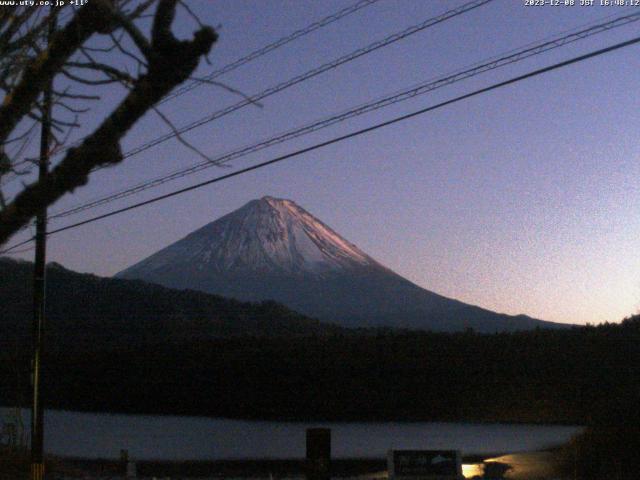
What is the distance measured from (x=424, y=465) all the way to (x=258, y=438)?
2709 cm

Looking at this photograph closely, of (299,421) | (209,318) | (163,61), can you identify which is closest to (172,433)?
(299,421)

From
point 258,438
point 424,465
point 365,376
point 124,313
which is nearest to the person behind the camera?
point 424,465

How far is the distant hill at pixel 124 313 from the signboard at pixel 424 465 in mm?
94956

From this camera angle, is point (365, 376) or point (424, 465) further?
point (365, 376)

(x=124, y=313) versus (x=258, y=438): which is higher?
(x=124, y=313)

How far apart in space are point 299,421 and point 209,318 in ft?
214

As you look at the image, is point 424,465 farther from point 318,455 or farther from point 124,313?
point 124,313

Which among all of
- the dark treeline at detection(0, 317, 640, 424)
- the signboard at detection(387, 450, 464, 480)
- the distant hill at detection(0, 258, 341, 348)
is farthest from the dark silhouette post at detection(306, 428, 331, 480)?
the distant hill at detection(0, 258, 341, 348)

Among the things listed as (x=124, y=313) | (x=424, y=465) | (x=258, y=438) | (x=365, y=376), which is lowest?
(x=258, y=438)

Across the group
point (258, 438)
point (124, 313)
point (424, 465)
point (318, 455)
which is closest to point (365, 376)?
point (258, 438)

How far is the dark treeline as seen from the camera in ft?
175

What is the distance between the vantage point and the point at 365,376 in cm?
6700

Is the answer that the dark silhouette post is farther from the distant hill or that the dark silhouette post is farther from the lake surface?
the distant hill

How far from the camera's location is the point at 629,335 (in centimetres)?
5941
